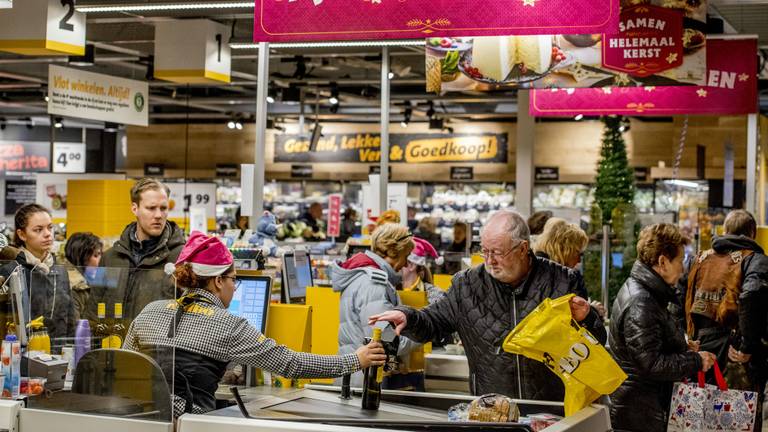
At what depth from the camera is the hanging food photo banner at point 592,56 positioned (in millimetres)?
7379

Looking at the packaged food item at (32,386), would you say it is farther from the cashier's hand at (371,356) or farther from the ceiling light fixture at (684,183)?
the ceiling light fixture at (684,183)

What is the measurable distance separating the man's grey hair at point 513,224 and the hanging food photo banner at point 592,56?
3363mm

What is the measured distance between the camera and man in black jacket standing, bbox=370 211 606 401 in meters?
3.99

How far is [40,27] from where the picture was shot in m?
9.55

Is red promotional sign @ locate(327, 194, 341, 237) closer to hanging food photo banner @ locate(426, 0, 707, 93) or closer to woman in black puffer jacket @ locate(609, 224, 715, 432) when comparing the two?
hanging food photo banner @ locate(426, 0, 707, 93)

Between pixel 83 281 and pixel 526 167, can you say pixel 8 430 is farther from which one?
pixel 526 167

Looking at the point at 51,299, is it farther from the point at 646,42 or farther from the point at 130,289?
the point at 646,42

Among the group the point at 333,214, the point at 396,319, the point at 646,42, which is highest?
the point at 646,42

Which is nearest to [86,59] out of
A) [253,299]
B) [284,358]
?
[253,299]

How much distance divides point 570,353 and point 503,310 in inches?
32.3

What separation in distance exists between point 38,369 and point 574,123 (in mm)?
16875

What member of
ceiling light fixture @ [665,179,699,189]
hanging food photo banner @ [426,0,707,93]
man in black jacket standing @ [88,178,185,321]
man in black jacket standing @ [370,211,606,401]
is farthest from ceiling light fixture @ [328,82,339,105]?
man in black jacket standing @ [370,211,606,401]

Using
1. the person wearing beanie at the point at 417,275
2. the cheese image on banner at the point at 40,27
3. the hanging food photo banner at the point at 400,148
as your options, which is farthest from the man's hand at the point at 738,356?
the hanging food photo banner at the point at 400,148

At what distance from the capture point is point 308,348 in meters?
4.62
